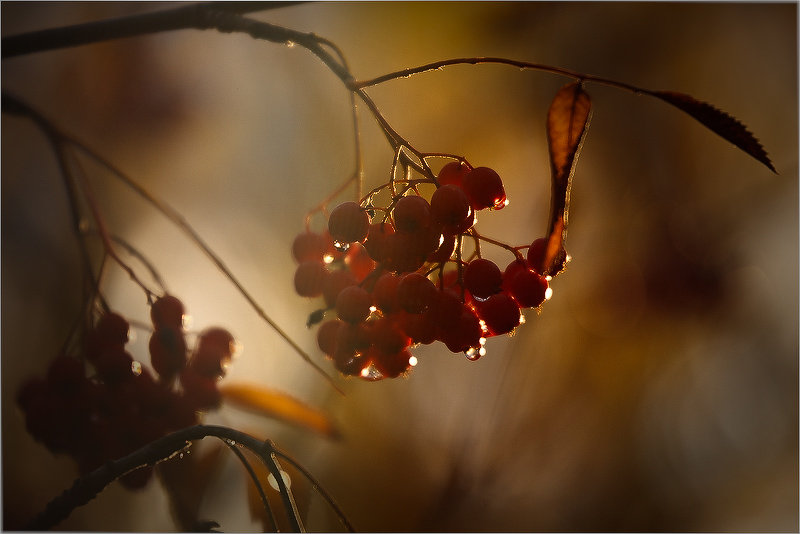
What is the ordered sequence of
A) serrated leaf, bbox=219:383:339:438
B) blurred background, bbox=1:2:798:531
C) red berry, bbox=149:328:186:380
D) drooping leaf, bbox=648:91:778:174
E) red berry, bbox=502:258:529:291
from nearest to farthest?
drooping leaf, bbox=648:91:778:174 < red berry, bbox=502:258:529:291 < red berry, bbox=149:328:186:380 < serrated leaf, bbox=219:383:339:438 < blurred background, bbox=1:2:798:531

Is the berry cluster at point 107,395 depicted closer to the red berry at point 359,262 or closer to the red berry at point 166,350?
the red berry at point 166,350

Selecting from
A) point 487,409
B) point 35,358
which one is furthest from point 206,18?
point 487,409

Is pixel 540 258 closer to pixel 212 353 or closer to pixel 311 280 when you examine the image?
pixel 311 280

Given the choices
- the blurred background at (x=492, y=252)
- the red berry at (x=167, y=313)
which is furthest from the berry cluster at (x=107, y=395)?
the blurred background at (x=492, y=252)

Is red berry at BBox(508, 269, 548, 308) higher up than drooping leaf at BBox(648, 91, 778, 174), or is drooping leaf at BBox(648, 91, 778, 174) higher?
drooping leaf at BBox(648, 91, 778, 174)

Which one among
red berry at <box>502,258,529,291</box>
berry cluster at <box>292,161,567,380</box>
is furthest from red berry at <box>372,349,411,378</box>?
red berry at <box>502,258,529,291</box>

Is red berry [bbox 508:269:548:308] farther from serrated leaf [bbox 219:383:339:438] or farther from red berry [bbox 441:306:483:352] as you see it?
serrated leaf [bbox 219:383:339:438]

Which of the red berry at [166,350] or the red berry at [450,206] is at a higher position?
the red berry at [450,206]
